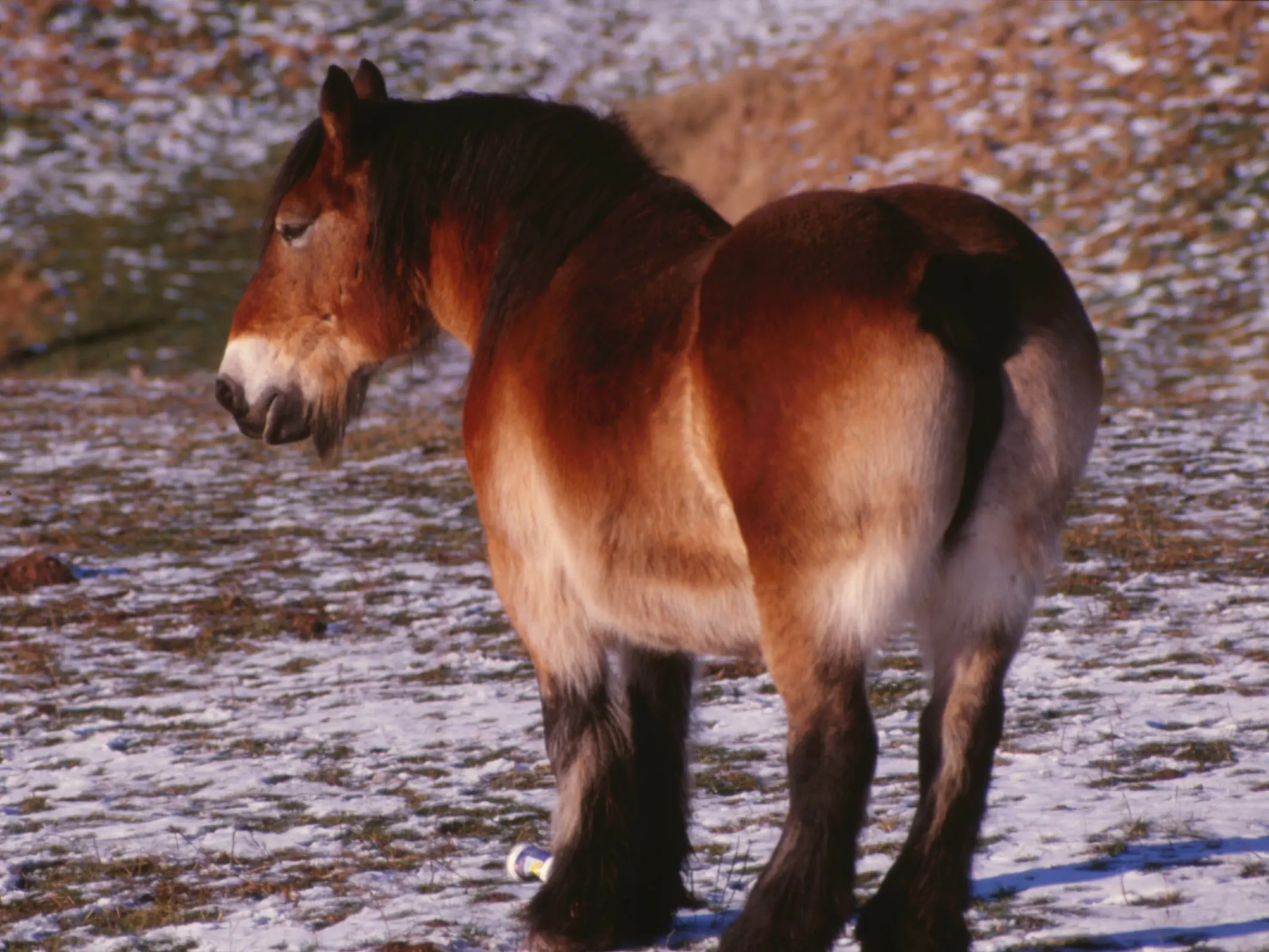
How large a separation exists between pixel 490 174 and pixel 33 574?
208 inches

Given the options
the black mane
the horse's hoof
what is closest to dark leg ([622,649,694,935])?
the horse's hoof

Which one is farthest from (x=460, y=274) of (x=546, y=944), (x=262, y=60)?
(x=262, y=60)

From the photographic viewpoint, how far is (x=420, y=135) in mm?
4207

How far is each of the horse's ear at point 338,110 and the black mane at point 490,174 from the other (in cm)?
3

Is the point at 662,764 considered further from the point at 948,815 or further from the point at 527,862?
the point at 948,815

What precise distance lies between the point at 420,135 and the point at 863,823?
89.4 inches

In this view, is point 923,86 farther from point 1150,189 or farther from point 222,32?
point 222,32

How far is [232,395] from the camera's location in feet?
14.6

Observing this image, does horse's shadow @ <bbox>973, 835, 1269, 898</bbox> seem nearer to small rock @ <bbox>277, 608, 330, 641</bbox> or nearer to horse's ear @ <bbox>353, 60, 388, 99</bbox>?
horse's ear @ <bbox>353, 60, 388, 99</bbox>

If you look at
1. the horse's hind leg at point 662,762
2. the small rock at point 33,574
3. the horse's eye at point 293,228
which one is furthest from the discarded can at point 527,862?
the small rock at point 33,574

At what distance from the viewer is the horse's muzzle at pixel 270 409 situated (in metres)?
4.42

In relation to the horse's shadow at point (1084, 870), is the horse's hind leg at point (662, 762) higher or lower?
higher

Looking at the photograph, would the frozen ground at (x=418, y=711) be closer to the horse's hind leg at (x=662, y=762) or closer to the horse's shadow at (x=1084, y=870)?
the horse's shadow at (x=1084, y=870)

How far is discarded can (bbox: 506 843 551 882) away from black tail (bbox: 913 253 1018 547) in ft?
5.51
